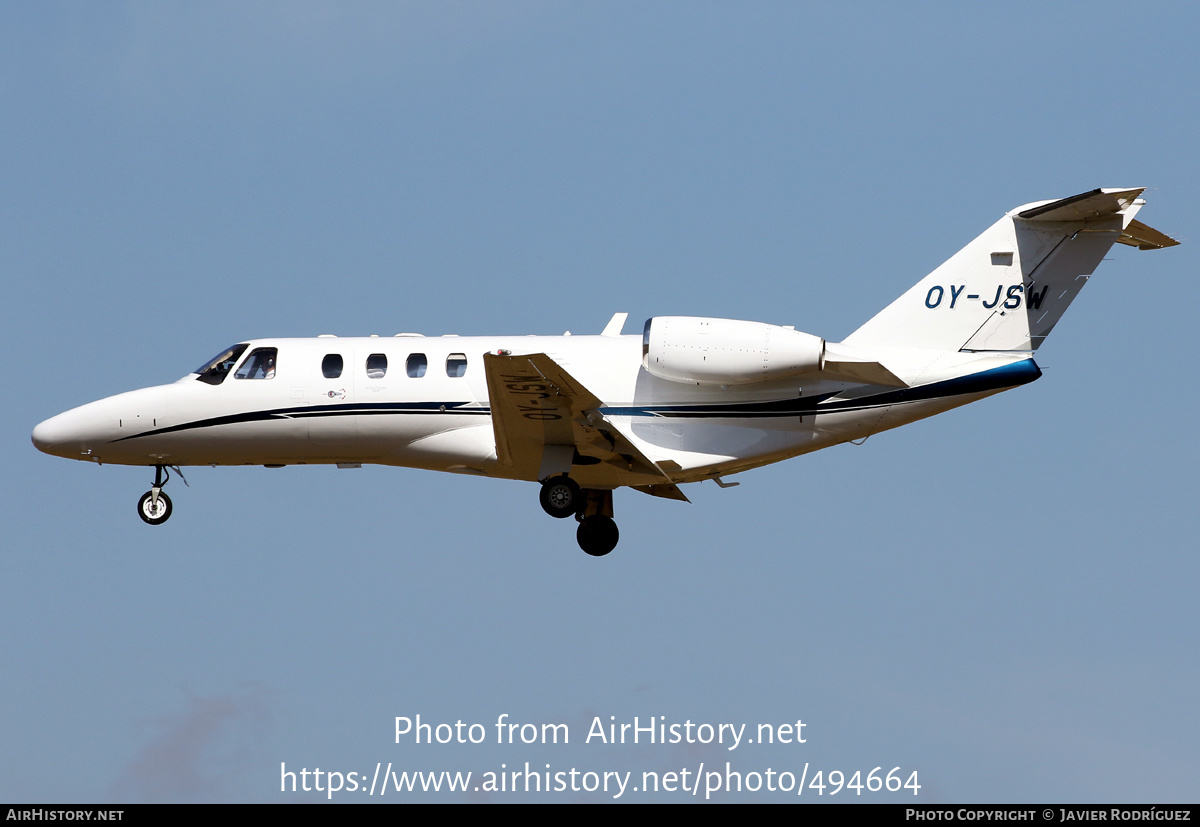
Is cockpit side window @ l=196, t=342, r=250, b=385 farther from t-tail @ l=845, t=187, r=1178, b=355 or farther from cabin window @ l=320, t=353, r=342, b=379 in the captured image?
t-tail @ l=845, t=187, r=1178, b=355

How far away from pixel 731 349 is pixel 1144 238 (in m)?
5.58

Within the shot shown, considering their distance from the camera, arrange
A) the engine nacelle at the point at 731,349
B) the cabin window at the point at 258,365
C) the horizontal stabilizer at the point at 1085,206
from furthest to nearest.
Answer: the cabin window at the point at 258,365, the engine nacelle at the point at 731,349, the horizontal stabilizer at the point at 1085,206

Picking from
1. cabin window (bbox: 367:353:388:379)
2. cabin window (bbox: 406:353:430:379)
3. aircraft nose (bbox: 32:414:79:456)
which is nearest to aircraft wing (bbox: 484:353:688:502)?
cabin window (bbox: 406:353:430:379)

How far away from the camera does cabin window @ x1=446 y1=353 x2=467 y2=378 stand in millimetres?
20344

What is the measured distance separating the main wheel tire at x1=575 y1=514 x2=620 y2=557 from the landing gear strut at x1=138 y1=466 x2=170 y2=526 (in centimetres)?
613

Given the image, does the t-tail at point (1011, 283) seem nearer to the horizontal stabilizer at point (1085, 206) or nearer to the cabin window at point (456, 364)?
the horizontal stabilizer at point (1085, 206)

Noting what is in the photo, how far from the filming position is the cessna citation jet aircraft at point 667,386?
19188 millimetres

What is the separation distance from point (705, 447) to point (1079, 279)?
17.4 ft

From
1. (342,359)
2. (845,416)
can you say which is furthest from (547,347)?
(845,416)

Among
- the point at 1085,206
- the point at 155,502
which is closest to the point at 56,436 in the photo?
the point at 155,502

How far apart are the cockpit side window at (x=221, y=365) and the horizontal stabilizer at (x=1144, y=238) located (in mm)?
12071

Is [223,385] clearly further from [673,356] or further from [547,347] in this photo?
[673,356]

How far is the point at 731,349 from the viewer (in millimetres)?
19094

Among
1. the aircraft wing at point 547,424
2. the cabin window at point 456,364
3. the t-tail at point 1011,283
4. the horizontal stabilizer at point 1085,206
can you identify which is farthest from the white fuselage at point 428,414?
the horizontal stabilizer at point 1085,206
